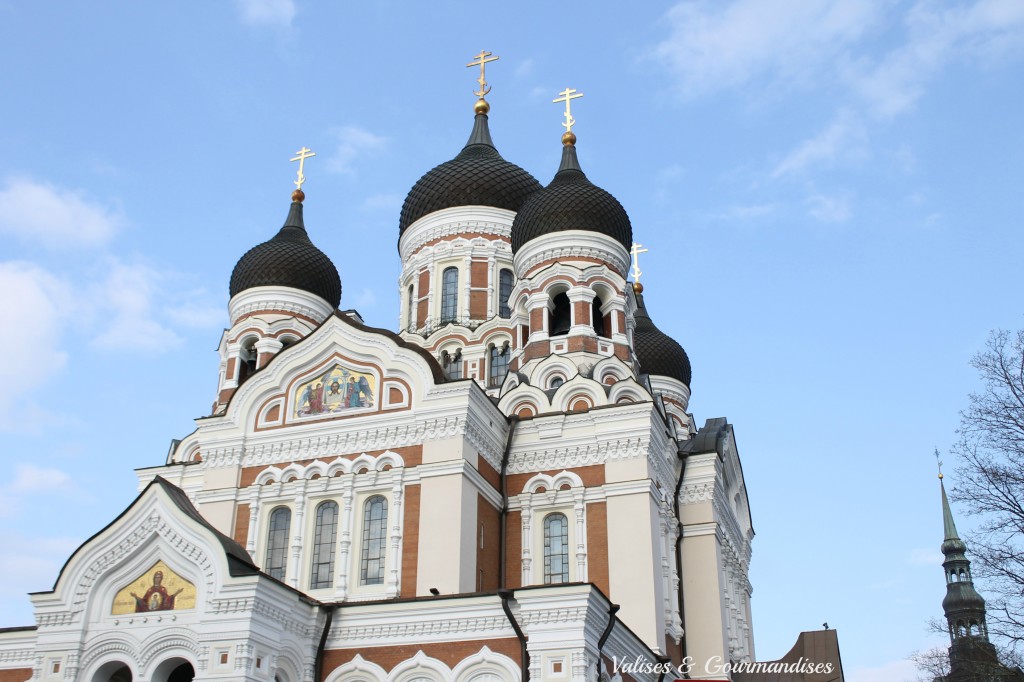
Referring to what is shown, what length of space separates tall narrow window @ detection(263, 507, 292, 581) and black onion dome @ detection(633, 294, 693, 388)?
12815 mm

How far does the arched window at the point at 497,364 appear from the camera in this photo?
22.3m

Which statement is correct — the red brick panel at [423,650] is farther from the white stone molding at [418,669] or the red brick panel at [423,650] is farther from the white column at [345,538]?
the white column at [345,538]

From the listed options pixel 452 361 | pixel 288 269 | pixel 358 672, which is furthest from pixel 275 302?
pixel 358 672

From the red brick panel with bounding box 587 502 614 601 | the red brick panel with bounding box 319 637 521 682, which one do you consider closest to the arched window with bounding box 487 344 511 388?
the red brick panel with bounding box 587 502 614 601

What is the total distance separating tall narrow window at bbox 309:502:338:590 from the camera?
630 inches

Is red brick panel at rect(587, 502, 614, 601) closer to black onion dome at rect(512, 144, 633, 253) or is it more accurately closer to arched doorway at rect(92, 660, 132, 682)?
black onion dome at rect(512, 144, 633, 253)

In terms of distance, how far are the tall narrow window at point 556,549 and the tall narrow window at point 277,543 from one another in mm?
4023

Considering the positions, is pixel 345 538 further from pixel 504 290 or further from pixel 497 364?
pixel 504 290

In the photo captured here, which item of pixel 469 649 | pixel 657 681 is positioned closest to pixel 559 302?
pixel 657 681

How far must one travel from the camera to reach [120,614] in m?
13.4

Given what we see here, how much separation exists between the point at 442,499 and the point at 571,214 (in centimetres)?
732

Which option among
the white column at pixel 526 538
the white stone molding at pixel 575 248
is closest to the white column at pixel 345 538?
the white column at pixel 526 538

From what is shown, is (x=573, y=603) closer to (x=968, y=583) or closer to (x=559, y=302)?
(x=559, y=302)

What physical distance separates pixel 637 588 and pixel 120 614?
7.25m
